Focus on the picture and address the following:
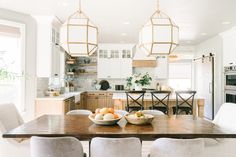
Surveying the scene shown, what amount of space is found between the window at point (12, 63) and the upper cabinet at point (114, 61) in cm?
392

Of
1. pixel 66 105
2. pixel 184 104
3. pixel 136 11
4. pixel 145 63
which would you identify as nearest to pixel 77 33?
pixel 136 11

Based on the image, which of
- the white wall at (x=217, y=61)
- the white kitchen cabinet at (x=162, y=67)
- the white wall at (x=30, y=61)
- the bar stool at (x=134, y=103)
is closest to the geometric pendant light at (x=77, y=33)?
the bar stool at (x=134, y=103)

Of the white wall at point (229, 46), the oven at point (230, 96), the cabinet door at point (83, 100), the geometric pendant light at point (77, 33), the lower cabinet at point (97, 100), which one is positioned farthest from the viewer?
the lower cabinet at point (97, 100)

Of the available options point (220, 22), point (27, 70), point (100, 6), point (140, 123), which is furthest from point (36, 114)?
point (220, 22)

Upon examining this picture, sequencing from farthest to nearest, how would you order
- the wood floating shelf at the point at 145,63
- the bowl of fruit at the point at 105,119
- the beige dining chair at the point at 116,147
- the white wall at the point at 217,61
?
the wood floating shelf at the point at 145,63 → the white wall at the point at 217,61 → the bowl of fruit at the point at 105,119 → the beige dining chair at the point at 116,147

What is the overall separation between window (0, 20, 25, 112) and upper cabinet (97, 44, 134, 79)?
3921mm

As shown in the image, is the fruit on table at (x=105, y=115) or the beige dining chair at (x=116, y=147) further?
the fruit on table at (x=105, y=115)

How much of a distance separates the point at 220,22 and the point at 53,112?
4.44 metres

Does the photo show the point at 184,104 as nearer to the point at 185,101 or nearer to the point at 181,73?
the point at 185,101

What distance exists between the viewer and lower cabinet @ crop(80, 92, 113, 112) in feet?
26.6

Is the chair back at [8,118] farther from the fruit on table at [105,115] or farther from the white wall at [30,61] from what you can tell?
the white wall at [30,61]

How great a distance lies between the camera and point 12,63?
15.8ft

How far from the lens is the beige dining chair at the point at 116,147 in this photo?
1.91 meters

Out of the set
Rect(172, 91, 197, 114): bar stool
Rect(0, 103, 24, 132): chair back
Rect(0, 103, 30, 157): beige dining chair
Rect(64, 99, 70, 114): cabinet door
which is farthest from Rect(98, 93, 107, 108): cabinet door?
Rect(0, 103, 30, 157): beige dining chair
